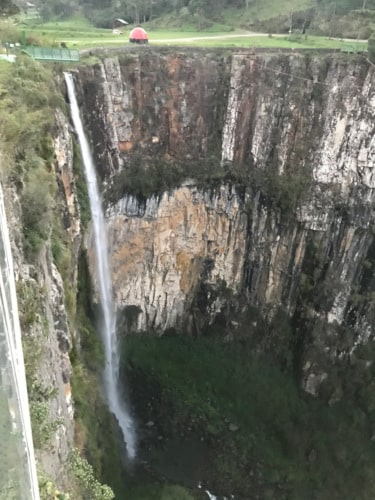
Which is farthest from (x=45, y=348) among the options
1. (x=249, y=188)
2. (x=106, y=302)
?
(x=249, y=188)

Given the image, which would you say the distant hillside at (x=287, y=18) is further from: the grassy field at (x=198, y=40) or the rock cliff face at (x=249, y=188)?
the rock cliff face at (x=249, y=188)

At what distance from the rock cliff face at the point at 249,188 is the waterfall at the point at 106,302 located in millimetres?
633

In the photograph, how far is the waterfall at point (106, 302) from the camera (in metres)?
14.8

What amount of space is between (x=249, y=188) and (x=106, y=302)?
706 cm

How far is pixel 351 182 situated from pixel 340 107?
2726 mm

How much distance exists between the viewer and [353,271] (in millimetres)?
18469

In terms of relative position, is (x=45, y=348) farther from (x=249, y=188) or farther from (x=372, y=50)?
(x=372, y=50)

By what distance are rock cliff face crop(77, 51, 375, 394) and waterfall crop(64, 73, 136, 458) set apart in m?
0.63

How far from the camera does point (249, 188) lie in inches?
733

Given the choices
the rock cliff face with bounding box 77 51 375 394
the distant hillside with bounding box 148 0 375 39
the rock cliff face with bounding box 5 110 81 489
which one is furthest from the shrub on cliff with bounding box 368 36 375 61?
the rock cliff face with bounding box 5 110 81 489

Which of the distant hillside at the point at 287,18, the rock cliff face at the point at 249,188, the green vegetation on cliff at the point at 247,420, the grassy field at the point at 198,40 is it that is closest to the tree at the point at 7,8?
the grassy field at the point at 198,40

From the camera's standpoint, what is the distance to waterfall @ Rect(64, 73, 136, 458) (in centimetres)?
1480

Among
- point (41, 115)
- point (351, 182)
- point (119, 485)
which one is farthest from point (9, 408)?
point (351, 182)

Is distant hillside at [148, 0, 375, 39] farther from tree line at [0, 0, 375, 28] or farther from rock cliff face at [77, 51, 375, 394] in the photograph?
rock cliff face at [77, 51, 375, 394]
